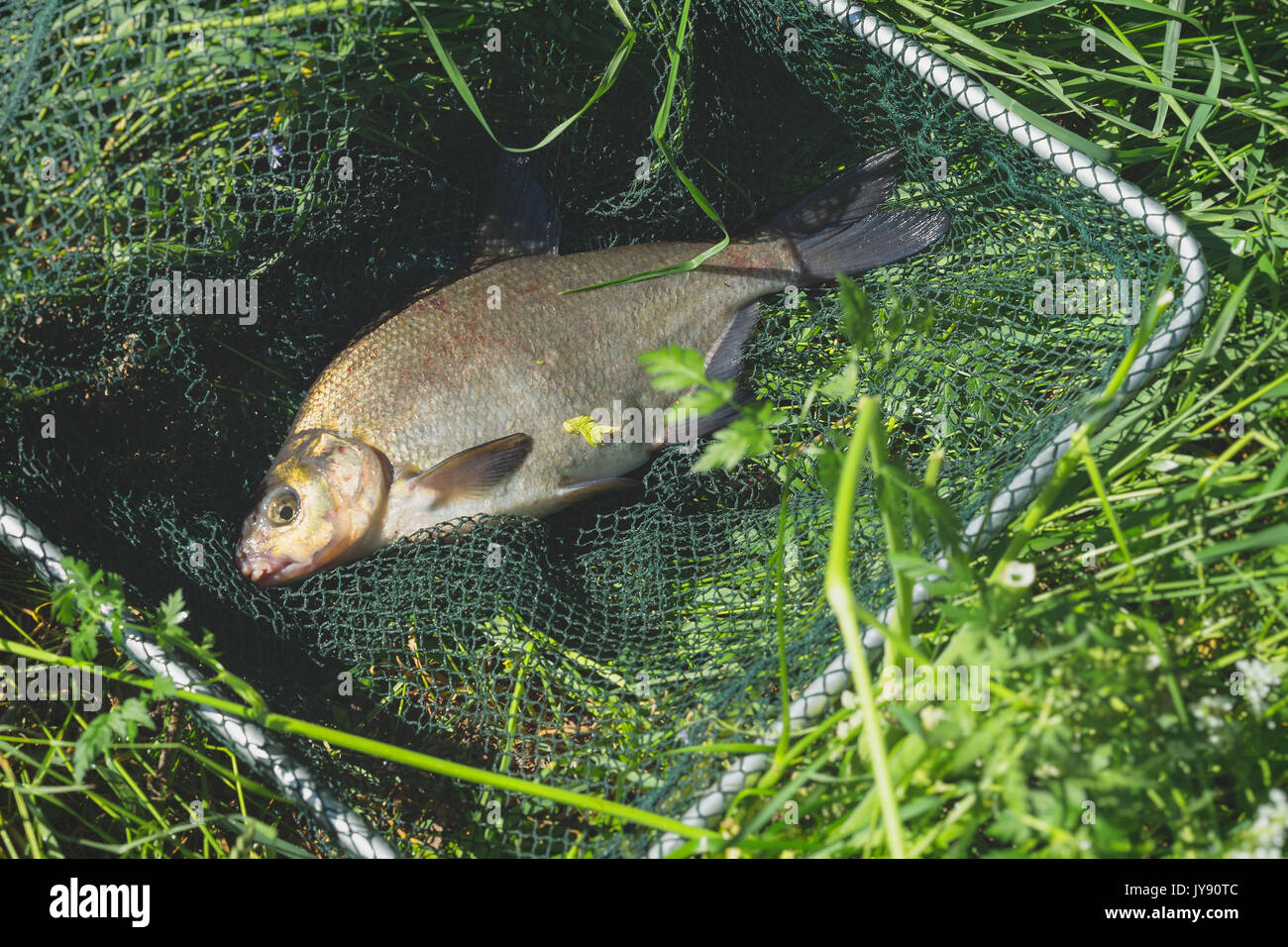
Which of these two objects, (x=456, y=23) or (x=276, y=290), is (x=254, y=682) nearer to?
(x=276, y=290)

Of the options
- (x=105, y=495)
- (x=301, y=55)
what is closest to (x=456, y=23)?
(x=301, y=55)

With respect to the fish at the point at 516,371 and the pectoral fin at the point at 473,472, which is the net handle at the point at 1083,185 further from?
the pectoral fin at the point at 473,472

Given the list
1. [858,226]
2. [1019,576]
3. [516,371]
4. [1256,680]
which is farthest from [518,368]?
[1256,680]

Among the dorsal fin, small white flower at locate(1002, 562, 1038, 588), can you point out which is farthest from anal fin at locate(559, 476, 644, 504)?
small white flower at locate(1002, 562, 1038, 588)

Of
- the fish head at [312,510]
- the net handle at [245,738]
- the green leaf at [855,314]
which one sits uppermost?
the green leaf at [855,314]

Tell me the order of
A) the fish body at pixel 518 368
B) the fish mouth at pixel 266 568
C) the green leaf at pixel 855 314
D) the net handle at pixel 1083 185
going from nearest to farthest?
1. the green leaf at pixel 855 314
2. the net handle at pixel 1083 185
3. the fish mouth at pixel 266 568
4. the fish body at pixel 518 368

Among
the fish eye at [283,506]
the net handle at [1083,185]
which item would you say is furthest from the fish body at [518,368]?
the net handle at [1083,185]
